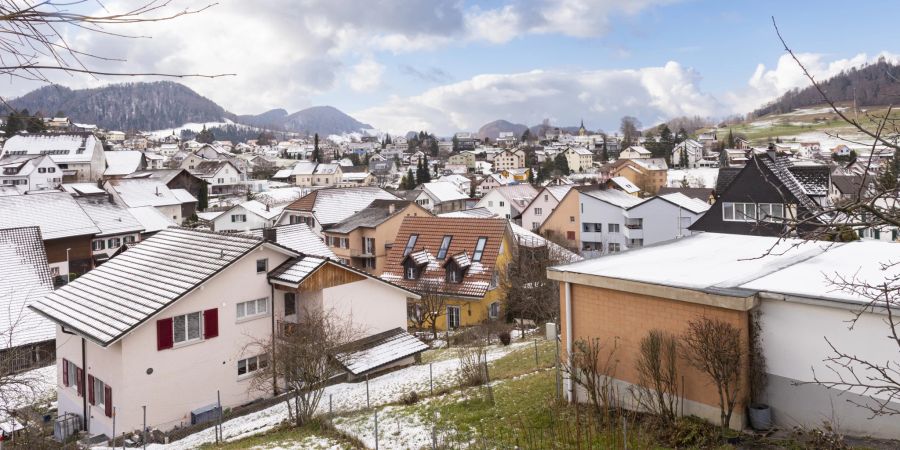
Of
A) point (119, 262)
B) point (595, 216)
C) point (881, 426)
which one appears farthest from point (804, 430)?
point (595, 216)

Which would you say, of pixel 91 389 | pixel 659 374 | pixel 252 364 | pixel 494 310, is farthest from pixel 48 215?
pixel 659 374

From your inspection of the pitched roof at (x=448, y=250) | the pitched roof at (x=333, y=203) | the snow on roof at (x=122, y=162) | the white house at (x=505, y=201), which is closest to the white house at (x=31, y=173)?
the snow on roof at (x=122, y=162)

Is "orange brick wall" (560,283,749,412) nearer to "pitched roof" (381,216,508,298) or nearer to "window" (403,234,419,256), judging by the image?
"pitched roof" (381,216,508,298)

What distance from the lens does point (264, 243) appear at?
1869 centimetres

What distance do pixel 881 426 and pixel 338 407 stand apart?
12.3m

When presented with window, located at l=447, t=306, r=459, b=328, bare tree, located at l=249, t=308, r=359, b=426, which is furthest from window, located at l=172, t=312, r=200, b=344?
window, located at l=447, t=306, r=459, b=328

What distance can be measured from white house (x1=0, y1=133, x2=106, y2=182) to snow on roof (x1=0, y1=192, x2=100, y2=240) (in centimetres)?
5106

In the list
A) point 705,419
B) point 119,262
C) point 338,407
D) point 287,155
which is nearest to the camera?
point 705,419

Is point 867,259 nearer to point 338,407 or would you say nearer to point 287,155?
point 338,407

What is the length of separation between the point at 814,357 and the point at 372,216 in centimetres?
3598

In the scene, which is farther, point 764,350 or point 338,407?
point 338,407

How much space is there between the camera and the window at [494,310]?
94.1ft

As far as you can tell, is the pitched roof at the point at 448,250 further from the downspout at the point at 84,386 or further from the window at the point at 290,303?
the downspout at the point at 84,386

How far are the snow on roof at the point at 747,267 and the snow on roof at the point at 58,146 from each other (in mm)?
92186
